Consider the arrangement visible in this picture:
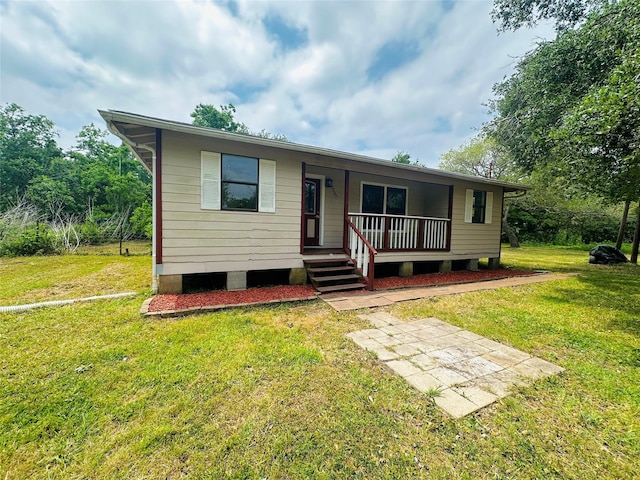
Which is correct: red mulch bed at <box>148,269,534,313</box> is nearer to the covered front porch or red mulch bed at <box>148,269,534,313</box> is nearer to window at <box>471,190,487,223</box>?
the covered front porch

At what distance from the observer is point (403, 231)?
7.22 metres

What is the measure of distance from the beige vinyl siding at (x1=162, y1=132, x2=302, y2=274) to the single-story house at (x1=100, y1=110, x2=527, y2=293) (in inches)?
0.7

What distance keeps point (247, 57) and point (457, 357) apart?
41.3 ft

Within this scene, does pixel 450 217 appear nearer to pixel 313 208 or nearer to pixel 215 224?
pixel 313 208

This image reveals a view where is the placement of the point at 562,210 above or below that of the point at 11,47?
below

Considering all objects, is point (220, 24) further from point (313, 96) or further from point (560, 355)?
point (560, 355)

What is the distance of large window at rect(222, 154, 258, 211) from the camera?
16.8 feet

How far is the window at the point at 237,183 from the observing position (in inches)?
194

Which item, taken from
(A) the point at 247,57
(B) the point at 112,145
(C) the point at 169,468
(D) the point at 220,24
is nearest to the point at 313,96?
(A) the point at 247,57

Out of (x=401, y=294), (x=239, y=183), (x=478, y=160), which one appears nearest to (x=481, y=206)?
(x=401, y=294)

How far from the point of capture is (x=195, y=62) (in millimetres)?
12156

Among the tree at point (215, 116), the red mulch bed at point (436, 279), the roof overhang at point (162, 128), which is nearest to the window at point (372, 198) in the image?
the roof overhang at point (162, 128)

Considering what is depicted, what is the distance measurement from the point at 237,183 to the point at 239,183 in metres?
0.04

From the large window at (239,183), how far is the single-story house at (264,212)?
0.06 feet
